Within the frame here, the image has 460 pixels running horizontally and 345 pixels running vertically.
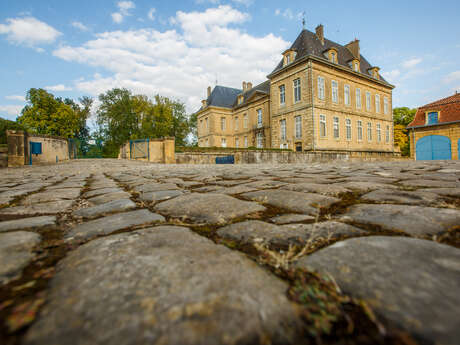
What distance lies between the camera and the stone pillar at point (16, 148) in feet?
31.6

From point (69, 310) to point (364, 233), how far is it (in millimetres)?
939

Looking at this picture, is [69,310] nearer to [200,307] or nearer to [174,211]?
[200,307]

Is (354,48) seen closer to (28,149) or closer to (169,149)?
(169,149)

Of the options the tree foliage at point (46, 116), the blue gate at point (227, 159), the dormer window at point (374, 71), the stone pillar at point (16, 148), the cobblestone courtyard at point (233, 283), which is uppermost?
the dormer window at point (374, 71)

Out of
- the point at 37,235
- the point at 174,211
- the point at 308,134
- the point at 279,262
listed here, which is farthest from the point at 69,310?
the point at 308,134

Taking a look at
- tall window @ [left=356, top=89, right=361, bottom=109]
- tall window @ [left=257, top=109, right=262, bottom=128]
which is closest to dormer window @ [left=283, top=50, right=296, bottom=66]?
tall window @ [left=257, top=109, right=262, bottom=128]

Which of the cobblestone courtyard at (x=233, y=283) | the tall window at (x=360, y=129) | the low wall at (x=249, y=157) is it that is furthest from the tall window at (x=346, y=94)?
the cobblestone courtyard at (x=233, y=283)

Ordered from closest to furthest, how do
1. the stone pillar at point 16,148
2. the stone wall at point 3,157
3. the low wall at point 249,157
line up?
1. the stone wall at point 3,157
2. the stone pillar at point 16,148
3. the low wall at point 249,157

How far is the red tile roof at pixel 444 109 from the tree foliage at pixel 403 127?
15257 mm

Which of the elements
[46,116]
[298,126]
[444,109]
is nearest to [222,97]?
[298,126]

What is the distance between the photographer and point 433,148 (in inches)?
817

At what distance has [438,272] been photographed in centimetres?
54

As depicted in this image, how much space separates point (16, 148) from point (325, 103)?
75.0ft

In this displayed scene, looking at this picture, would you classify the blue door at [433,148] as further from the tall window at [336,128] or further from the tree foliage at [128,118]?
the tree foliage at [128,118]
